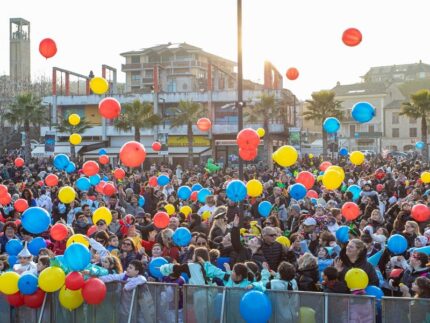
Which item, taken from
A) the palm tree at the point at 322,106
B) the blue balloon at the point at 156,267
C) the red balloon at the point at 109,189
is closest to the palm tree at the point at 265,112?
the palm tree at the point at 322,106

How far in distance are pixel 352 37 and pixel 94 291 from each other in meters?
7.77

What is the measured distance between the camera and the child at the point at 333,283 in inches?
262

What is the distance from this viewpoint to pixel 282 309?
654cm

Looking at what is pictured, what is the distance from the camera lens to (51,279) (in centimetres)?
717

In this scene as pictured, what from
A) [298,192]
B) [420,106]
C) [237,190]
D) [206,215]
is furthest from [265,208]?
[420,106]

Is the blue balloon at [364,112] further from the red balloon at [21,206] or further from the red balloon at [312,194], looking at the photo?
the red balloon at [21,206]

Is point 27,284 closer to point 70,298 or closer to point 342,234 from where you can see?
point 70,298

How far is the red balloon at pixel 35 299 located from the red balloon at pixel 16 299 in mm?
89

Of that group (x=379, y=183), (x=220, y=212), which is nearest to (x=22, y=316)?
(x=220, y=212)

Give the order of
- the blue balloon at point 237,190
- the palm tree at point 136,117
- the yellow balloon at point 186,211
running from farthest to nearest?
the palm tree at point 136,117, the yellow balloon at point 186,211, the blue balloon at point 237,190

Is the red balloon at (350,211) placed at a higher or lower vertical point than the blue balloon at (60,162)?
lower

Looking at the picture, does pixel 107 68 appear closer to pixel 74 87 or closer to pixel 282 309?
pixel 74 87

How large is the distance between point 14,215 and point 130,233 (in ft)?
13.2

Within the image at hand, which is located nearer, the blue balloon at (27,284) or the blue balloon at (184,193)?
the blue balloon at (27,284)
